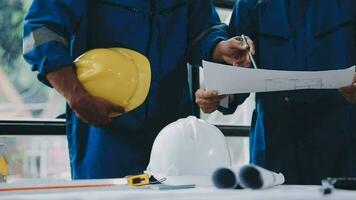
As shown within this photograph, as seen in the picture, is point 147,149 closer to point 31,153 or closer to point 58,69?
point 58,69

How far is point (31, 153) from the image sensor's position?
7.69 ft

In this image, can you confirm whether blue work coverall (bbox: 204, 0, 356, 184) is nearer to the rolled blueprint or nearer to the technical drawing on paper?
the technical drawing on paper

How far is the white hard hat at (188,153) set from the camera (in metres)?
Answer: 1.05

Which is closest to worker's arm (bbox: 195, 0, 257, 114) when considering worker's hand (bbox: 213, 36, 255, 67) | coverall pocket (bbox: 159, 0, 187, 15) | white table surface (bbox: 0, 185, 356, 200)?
worker's hand (bbox: 213, 36, 255, 67)

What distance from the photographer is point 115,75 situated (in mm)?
1188

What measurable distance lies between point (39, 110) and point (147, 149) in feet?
3.21

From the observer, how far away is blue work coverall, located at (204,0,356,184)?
62.8 inches

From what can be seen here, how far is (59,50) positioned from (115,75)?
20 cm

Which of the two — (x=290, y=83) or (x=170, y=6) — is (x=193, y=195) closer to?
(x=290, y=83)

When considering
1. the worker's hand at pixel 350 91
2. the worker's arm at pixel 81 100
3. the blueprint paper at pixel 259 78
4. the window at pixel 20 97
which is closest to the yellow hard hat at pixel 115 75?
the worker's arm at pixel 81 100

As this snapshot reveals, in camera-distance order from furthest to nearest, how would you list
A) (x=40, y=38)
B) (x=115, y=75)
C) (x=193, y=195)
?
(x=40, y=38) → (x=115, y=75) → (x=193, y=195)

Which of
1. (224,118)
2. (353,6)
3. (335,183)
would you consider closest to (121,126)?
(335,183)

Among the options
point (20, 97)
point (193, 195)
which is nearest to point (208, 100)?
point (193, 195)

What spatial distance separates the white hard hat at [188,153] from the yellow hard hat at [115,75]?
18 centimetres
